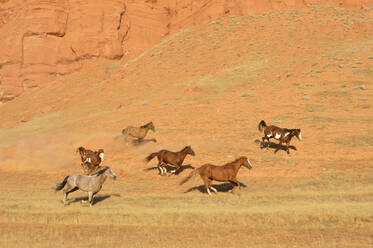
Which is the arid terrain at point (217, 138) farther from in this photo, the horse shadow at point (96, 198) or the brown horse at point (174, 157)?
the brown horse at point (174, 157)

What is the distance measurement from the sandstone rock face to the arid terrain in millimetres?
2056

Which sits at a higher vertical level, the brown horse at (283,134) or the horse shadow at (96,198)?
the brown horse at (283,134)

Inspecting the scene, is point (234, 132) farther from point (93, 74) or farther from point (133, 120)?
point (93, 74)

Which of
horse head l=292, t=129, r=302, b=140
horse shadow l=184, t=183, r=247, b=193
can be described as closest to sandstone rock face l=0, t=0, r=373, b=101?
horse head l=292, t=129, r=302, b=140

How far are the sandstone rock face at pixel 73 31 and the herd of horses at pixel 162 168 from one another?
1521 inches

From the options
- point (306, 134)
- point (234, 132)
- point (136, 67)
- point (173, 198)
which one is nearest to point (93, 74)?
point (136, 67)

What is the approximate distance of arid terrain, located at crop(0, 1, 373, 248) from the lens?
406 inches

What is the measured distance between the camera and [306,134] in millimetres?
22047

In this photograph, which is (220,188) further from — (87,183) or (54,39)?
(54,39)

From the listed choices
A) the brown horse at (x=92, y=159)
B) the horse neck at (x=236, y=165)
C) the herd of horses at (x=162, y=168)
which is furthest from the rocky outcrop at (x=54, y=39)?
the horse neck at (x=236, y=165)

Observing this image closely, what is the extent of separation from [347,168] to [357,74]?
1885 cm

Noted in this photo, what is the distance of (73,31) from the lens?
58.8 meters

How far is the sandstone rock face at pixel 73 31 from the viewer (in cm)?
5650

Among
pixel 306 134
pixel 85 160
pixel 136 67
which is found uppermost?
pixel 136 67
